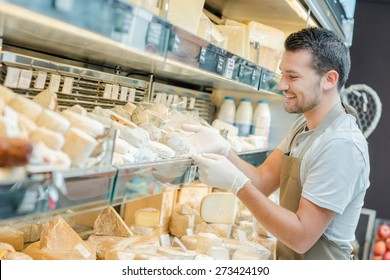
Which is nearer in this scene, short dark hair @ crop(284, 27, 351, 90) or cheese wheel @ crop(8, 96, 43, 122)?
cheese wheel @ crop(8, 96, 43, 122)

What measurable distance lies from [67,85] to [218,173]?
23.2 inches

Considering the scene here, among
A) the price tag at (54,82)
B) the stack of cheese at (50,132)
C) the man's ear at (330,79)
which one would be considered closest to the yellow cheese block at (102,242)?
the price tag at (54,82)

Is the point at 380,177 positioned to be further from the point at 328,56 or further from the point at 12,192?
the point at 12,192

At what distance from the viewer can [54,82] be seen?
157cm

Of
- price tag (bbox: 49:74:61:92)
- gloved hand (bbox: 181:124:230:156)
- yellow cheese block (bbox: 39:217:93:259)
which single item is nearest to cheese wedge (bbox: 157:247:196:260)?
yellow cheese block (bbox: 39:217:93:259)

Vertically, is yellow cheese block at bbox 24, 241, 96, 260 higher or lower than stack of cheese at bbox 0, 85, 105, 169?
lower

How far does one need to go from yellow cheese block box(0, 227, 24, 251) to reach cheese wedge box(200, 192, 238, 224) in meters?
1.05

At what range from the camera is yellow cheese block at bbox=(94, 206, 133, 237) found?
1962 mm

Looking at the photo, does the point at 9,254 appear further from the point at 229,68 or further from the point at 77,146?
the point at 229,68

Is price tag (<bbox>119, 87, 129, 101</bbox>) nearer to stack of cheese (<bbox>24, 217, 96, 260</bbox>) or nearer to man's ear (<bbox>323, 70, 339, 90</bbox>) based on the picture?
stack of cheese (<bbox>24, 217, 96, 260</bbox>)

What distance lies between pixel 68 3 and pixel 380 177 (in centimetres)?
441

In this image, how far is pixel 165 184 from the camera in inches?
56.0

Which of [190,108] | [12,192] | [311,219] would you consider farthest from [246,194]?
[12,192]

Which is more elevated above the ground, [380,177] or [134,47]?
[134,47]
